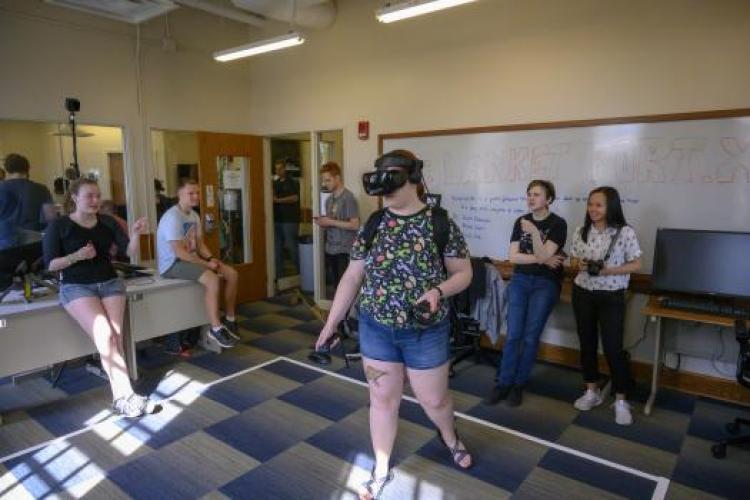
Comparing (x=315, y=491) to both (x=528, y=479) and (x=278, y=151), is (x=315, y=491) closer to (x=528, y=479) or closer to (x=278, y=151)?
(x=528, y=479)

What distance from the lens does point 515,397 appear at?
10.5 ft

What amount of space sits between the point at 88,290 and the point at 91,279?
72 millimetres

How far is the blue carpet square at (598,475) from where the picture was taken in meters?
2.32

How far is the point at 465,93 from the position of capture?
4.18 meters

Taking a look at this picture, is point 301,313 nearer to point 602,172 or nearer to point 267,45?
point 267,45

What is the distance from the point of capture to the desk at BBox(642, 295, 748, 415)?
2.83m

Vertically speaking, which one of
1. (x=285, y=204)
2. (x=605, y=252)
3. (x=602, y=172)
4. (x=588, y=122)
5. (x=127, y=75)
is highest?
(x=127, y=75)

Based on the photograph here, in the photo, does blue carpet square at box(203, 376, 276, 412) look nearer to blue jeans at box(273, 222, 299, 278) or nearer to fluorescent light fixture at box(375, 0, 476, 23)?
fluorescent light fixture at box(375, 0, 476, 23)

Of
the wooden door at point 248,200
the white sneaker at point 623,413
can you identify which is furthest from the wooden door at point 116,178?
the white sneaker at point 623,413

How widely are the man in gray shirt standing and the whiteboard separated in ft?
2.47

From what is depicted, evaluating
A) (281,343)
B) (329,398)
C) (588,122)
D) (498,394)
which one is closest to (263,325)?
(281,343)

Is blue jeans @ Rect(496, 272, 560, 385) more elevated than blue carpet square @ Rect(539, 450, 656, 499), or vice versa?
blue jeans @ Rect(496, 272, 560, 385)

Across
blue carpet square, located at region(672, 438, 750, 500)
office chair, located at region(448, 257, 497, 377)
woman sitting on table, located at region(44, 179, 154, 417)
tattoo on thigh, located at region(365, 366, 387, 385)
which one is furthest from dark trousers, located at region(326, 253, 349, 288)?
blue carpet square, located at region(672, 438, 750, 500)

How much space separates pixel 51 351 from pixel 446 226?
2.67 m
